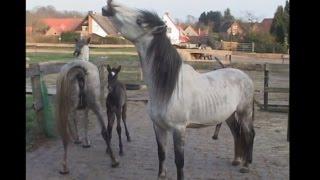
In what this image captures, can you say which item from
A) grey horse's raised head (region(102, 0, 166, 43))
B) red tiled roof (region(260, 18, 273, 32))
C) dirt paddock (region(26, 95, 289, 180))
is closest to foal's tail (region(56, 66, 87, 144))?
dirt paddock (region(26, 95, 289, 180))

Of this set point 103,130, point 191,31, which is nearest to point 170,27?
point 103,130

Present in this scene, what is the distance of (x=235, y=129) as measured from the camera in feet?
16.1

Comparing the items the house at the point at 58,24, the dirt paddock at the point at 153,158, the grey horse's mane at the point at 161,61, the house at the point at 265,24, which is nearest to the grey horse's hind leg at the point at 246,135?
the dirt paddock at the point at 153,158

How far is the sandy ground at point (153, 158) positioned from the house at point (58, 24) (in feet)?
71.0

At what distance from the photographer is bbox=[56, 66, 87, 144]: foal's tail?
4836mm

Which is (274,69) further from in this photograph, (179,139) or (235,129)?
(179,139)

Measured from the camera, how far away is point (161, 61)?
3.90 metres

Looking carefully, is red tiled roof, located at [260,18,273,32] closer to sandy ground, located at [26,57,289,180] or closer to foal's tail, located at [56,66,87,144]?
sandy ground, located at [26,57,289,180]

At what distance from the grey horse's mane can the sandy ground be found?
1189 millimetres

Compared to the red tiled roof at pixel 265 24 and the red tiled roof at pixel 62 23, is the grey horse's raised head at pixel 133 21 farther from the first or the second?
the red tiled roof at pixel 265 24

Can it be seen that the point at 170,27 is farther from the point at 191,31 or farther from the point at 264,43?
the point at 264,43

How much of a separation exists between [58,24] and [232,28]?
14.8m
